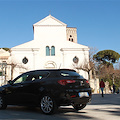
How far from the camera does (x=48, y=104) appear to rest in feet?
19.9

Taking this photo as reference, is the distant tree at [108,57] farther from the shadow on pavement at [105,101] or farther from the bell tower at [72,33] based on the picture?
the shadow on pavement at [105,101]

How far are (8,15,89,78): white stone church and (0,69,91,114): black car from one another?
30634mm

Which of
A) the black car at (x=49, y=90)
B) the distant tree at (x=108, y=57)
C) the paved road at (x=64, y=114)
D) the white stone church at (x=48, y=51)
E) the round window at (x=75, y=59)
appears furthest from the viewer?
the distant tree at (x=108, y=57)

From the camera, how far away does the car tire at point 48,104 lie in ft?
19.6

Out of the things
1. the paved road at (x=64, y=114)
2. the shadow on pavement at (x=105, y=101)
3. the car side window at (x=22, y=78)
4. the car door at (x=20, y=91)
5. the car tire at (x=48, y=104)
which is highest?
the car side window at (x=22, y=78)

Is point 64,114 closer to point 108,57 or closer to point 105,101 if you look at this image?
point 105,101

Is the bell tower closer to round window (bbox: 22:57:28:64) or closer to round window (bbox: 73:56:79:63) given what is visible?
round window (bbox: 73:56:79:63)

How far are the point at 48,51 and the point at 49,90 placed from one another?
33.9m

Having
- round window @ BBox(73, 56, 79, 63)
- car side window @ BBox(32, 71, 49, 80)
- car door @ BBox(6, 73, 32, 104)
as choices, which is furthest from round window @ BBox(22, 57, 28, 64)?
car side window @ BBox(32, 71, 49, 80)

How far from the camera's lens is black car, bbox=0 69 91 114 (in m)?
5.93

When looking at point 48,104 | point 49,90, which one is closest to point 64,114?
point 48,104

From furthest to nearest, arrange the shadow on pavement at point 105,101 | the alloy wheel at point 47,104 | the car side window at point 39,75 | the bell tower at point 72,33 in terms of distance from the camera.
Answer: the bell tower at point 72,33, the shadow on pavement at point 105,101, the car side window at point 39,75, the alloy wheel at point 47,104

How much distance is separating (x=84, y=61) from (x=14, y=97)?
32511mm

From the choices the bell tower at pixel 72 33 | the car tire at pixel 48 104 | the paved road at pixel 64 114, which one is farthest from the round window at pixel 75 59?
the bell tower at pixel 72 33
